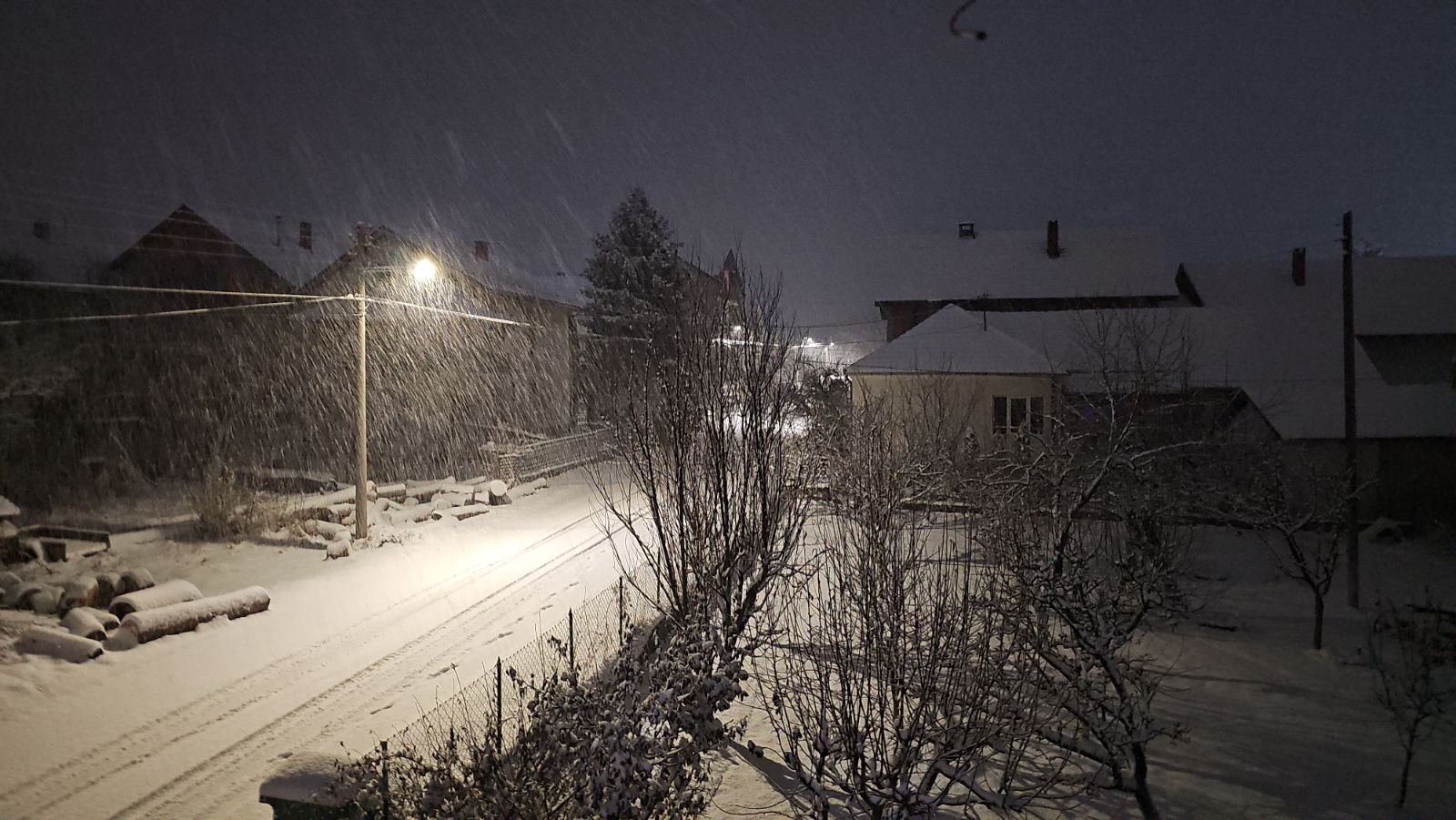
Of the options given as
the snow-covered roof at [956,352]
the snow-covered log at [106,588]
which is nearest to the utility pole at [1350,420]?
the snow-covered roof at [956,352]

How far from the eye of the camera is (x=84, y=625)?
34.0 ft

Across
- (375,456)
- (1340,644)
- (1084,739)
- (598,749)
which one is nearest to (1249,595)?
(1340,644)

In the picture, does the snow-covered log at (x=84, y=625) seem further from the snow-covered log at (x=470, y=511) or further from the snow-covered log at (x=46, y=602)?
the snow-covered log at (x=470, y=511)

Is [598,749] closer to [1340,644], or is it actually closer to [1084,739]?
[1084,739]

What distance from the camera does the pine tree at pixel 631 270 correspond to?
38000 millimetres

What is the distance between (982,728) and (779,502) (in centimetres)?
308

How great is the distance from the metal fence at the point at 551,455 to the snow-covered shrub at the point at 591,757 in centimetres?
1797

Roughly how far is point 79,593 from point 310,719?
5934 millimetres

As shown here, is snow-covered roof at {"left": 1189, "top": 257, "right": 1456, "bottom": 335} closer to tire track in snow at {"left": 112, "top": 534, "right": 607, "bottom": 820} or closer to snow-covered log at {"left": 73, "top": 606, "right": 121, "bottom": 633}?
tire track in snow at {"left": 112, "top": 534, "right": 607, "bottom": 820}

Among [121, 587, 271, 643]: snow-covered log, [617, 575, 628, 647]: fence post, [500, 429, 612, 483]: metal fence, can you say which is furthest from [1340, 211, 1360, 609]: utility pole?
[121, 587, 271, 643]: snow-covered log

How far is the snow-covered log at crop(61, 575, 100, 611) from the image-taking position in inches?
450

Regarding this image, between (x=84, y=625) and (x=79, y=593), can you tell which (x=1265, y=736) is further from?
(x=79, y=593)

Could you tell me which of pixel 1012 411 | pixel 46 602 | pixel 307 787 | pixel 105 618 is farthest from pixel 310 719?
pixel 1012 411

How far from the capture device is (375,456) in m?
25.2
